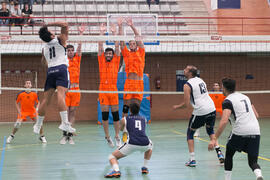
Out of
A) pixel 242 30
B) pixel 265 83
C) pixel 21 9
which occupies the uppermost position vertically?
pixel 21 9

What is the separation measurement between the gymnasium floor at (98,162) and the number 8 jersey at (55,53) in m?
1.84

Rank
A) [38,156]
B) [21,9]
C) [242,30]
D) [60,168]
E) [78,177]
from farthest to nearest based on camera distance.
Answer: [21,9], [242,30], [38,156], [60,168], [78,177]

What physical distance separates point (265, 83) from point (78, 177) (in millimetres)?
14453

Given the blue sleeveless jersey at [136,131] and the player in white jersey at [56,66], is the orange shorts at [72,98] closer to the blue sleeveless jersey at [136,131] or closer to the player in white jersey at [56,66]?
the player in white jersey at [56,66]

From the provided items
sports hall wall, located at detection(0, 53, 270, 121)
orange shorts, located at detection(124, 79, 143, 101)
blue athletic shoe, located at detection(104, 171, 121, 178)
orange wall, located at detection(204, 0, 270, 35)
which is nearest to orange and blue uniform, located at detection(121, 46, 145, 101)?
orange shorts, located at detection(124, 79, 143, 101)

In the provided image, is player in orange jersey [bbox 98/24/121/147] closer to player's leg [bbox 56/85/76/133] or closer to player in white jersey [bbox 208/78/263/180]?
player's leg [bbox 56/85/76/133]

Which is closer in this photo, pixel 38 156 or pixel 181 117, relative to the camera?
pixel 38 156

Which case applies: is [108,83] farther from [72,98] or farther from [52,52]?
[52,52]

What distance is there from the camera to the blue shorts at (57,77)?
6836 mm

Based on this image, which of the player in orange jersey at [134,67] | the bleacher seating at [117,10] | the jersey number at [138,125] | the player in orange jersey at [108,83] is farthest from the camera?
the bleacher seating at [117,10]

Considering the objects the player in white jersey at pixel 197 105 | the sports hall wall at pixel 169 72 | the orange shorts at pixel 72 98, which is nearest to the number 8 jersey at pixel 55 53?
the player in white jersey at pixel 197 105

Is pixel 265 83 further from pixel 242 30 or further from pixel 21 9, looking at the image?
pixel 21 9

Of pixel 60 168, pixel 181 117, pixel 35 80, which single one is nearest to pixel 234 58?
pixel 181 117

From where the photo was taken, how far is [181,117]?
1908 centimetres
